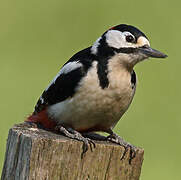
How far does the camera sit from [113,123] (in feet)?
19.6

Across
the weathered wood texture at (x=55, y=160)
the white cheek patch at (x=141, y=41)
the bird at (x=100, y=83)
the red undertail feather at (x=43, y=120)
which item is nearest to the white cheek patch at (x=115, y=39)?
the bird at (x=100, y=83)

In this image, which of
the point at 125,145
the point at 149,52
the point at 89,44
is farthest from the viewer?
the point at 89,44

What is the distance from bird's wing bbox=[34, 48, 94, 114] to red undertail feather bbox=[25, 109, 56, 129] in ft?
0.35

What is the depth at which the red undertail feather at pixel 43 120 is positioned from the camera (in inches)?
232

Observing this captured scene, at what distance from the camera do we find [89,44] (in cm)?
1076

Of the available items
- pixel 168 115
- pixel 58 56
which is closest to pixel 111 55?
pixel 168 115

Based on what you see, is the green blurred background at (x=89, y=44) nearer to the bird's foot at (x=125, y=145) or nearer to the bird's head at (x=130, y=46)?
the bird's foot at (x=125, y=145)

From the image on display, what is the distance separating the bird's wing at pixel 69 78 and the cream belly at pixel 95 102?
0.06 m

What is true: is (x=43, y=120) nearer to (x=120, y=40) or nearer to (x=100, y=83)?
(x=100, y=83)

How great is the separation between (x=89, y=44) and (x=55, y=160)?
6.47 meters

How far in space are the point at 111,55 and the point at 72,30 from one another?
19.3 ft

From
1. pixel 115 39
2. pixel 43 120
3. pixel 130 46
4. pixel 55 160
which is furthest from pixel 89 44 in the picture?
pixel 55 160

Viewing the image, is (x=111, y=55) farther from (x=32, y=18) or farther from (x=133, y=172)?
(x=32, y=18)

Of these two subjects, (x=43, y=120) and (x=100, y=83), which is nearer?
(x=100, y=83)
